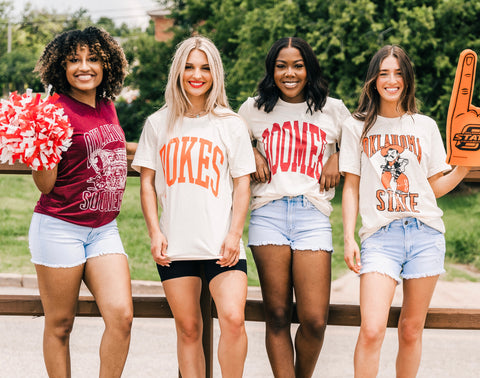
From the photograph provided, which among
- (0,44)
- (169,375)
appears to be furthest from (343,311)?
(0,44)

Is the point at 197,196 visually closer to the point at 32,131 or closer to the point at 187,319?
the point at 187,319

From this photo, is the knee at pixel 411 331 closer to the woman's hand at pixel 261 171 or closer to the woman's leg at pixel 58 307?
the woman's hand at pixel 261 171

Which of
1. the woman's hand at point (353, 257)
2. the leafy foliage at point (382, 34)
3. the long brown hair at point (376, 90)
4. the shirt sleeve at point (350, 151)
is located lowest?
the woman's hand at point (353, 257)

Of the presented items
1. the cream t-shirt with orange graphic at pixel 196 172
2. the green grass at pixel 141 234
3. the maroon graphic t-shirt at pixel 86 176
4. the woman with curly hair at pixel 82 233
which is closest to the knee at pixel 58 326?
the woman with curly hair at pixel 82 233

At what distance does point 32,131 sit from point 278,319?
4.70ft

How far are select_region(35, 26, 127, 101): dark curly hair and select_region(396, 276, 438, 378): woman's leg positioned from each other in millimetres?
1812

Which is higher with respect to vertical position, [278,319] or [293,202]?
[293,202]

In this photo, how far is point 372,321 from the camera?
284cm

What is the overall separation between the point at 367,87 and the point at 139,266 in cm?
553

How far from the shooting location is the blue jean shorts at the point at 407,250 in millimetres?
2938

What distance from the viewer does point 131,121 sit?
25672 mm

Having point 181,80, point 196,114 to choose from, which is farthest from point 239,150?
point 181,80

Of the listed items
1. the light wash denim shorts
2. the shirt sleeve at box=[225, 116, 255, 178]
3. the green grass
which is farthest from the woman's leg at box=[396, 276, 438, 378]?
the green grass

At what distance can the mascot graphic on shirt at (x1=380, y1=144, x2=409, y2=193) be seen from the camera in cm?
299
